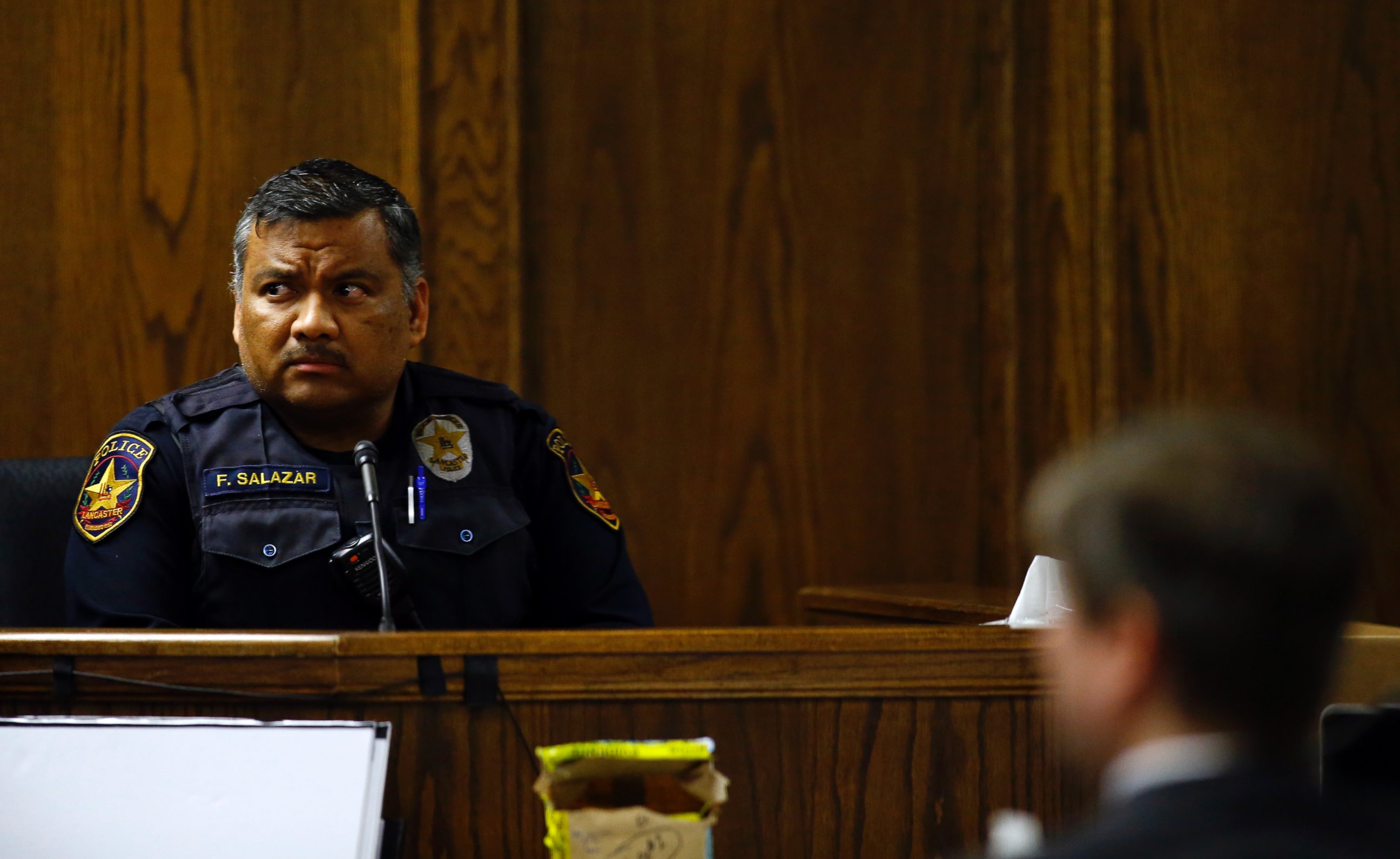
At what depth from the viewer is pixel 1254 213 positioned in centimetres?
276

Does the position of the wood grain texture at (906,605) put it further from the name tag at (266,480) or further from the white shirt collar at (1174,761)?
the white shirt collar at (1174,761)

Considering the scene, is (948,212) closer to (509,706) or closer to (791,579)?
(791,579)

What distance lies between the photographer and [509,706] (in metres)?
1.17

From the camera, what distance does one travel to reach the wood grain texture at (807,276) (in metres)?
2.74

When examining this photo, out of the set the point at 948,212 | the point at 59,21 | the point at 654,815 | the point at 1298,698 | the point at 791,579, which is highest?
the point at 59,21

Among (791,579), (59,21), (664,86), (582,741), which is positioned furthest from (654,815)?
(59,21)

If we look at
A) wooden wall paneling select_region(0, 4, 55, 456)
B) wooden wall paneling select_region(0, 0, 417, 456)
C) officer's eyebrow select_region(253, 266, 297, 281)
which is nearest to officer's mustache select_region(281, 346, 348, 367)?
officer's eyebrow select_region(253, 266, 297, 281)

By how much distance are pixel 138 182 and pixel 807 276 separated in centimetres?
133

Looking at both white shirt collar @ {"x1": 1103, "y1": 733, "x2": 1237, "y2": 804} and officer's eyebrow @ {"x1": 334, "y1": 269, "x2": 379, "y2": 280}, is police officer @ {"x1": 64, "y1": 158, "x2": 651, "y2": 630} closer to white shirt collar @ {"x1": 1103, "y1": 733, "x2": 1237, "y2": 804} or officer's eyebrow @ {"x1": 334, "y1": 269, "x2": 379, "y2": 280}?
officer's eyebrow @ {"x1": 334, "y1": 269, "x2": 379, "y2": 280}

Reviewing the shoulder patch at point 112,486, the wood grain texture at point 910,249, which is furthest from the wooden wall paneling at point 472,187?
the shoulder patch at point 112,486

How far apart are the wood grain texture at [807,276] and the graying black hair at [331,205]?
0.76 m

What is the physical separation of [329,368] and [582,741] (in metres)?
0.88

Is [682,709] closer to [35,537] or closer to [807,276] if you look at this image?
[35,537]

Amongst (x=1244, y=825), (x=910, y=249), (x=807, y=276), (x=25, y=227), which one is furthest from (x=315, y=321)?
(x=1244, y=825)
